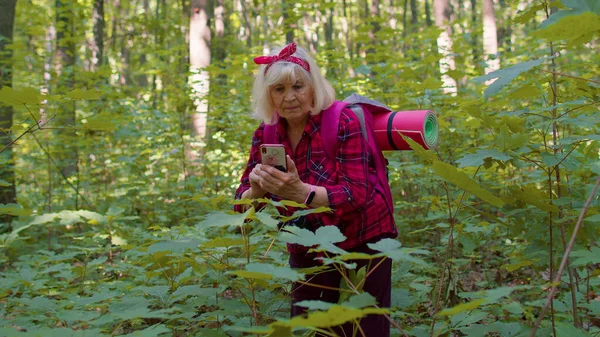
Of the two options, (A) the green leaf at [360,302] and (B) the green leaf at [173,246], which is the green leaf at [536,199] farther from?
(B) the green leaf at [173,246]

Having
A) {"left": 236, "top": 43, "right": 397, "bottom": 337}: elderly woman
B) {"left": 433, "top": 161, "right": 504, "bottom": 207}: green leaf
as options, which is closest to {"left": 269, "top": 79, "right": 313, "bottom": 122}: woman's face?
{"left": 236, "top": 43, "right": 397, "bottom": 337}: elderly woman

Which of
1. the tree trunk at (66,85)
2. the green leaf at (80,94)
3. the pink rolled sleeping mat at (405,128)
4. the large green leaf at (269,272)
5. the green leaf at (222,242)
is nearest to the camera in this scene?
the large green leaf at (269,272)

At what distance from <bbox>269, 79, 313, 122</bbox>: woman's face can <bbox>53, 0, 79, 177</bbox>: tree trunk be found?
496 cm

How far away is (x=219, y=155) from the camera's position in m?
6.52

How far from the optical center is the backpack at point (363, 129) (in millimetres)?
2252

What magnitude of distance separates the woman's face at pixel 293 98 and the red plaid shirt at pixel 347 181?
0.21ft

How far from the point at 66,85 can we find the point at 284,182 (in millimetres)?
7293

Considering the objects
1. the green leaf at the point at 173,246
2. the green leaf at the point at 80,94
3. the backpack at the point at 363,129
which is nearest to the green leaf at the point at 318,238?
the green leaf at the point at 173,246

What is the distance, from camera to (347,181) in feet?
7.07

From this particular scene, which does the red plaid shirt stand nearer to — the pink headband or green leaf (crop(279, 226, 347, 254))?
the pink headband

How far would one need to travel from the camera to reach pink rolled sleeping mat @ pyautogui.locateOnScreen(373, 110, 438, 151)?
224 cm

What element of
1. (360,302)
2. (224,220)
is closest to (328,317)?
(360,302)

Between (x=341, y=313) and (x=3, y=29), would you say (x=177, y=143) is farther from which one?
(x=341, y=313)

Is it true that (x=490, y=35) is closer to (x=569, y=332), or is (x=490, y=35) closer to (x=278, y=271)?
(x=569, y=332)
